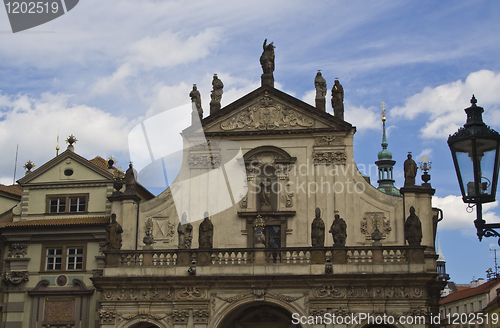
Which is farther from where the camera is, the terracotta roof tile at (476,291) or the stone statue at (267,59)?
the terracotta roof tile at (476,291)

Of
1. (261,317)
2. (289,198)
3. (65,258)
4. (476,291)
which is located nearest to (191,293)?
(261,317)

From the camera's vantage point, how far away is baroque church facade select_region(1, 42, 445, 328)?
2408cm

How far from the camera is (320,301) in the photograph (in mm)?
23984

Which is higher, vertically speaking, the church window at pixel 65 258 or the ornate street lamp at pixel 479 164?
the church window at pixel 65 258

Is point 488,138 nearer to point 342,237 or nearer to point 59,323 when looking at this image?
point 342,237

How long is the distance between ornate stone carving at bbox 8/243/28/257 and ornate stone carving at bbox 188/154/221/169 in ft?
28.9

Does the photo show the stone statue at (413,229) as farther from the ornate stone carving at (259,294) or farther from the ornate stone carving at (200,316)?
the ornate stone carving at (200,316)

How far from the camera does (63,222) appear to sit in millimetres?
29859

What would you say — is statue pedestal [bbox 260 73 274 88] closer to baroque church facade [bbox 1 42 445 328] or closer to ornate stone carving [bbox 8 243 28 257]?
baroque church facade [bbox 1 42 445 328]

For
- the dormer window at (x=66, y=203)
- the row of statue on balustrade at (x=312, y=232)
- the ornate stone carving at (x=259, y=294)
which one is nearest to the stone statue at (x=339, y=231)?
the row of statue on balustrade at (x=312, y=232)

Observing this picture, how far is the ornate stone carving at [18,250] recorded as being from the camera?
29.7 metres

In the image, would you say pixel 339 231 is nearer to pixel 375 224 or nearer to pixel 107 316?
pixel 375 224

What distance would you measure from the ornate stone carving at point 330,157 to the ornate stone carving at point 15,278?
14.3 m

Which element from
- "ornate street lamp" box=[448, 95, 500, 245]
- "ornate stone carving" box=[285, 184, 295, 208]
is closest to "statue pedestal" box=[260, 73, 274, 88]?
"ornate stone carving" box=[285, 184, 295, 208]
